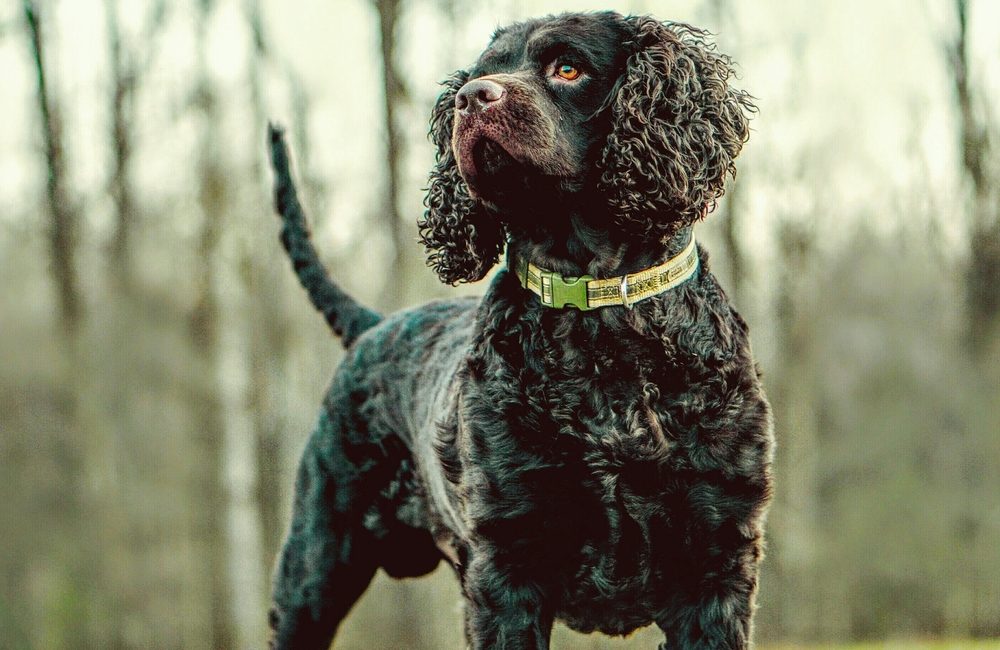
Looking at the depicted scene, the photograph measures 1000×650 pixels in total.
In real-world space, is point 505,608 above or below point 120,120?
below

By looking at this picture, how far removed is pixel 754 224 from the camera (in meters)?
12.2

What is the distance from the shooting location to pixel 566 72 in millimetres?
2742

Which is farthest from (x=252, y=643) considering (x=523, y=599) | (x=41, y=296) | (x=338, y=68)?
(x=523, y=599)

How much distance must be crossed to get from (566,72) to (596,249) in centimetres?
A: 48

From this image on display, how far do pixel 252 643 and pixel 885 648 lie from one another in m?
8.40

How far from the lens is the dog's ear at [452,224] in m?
3.09

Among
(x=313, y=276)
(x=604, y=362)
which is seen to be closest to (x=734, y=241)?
(x=313, y=276)

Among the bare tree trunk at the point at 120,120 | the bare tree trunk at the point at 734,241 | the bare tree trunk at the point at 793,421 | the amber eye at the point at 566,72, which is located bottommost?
the bare tree trunk at the point at 793,421

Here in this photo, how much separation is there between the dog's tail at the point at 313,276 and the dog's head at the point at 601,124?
1.58 m

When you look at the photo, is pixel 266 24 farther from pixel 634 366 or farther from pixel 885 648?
pixel 634 366

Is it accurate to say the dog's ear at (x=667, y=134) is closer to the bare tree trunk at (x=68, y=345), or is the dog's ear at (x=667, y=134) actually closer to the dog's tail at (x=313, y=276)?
the dog's tail at (x=313, y=276)

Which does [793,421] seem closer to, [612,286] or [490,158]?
[612,286]

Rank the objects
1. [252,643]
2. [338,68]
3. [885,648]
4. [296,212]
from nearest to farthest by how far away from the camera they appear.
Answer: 1. [296,212]
2. [885,648]
3. [338,68]
4. [252,643]

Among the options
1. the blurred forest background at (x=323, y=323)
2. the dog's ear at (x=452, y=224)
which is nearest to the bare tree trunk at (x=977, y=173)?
the blurred forest background at (x=323, y=323)
